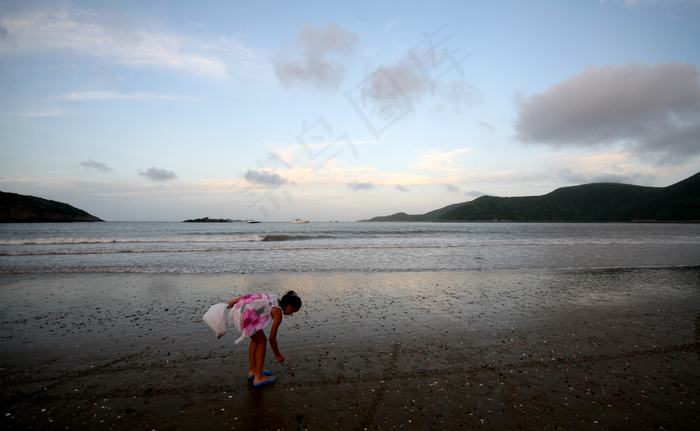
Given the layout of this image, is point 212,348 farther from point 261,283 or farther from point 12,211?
point 12,211

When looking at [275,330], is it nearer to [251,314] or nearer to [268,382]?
[251,314]

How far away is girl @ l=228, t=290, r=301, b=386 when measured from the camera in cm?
514

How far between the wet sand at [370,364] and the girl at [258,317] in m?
0.27

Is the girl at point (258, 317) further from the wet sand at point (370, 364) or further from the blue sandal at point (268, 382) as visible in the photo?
the wet sand at point (370, 364)

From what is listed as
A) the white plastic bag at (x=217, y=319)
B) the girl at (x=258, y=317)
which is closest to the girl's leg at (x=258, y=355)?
the girl at (x=258, y=317)

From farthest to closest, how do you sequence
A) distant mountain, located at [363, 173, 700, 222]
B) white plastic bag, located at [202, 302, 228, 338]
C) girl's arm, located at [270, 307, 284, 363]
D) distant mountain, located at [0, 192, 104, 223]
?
distant mountain, located at [363, 173, 700, 222], distant mountain, located at [0, 192, 104, 223], white plastic bag, located at [202, 302, 228, 338], girl's arm, located at [270, 307, 284, 363]

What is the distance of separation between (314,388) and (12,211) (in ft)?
506

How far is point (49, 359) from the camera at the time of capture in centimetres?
631

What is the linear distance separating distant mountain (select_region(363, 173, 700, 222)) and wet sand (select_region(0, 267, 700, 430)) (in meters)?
163

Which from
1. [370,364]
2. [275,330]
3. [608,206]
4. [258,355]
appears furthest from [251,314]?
[608,206]

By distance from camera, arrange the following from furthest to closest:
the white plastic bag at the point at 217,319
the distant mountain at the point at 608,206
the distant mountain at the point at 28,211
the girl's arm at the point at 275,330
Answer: the distant mountain at the point at 608,206 → the distant mountain at the point at 28,211 → the white plastic bag at the point at 217,319 → the girl's arm at the point at 275,330

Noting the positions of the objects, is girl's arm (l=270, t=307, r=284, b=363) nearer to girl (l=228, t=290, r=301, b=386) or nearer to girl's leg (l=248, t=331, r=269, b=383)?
girl (l=228, t=290, r=301, b=386)

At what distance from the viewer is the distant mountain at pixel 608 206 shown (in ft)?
433

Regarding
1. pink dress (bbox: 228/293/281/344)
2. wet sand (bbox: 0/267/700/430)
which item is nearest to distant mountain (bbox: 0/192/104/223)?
wet sand (bbox: 0/267/700/430)
